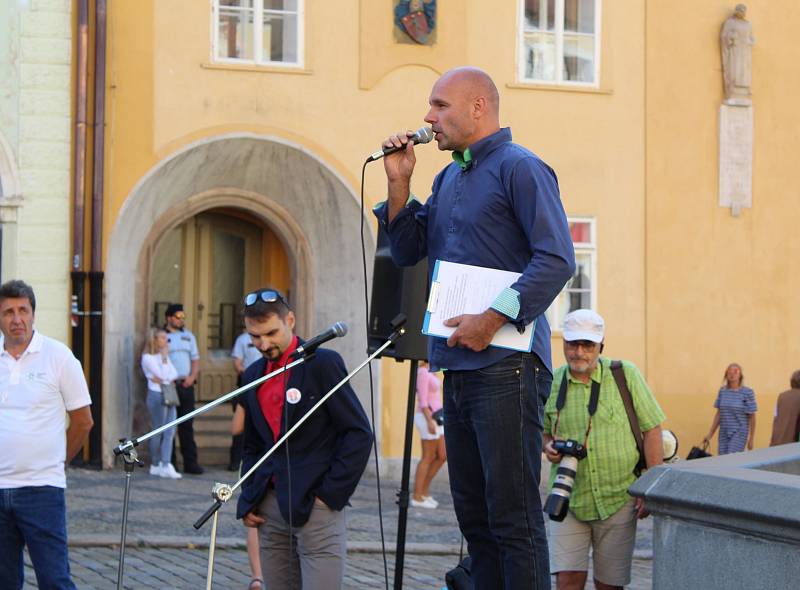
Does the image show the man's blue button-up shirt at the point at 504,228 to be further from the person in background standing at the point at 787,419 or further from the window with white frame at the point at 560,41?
the window with white frame at the point at 560,41

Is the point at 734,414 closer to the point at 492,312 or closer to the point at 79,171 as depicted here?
the point at 79,171

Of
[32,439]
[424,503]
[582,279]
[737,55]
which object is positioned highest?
[737,55]

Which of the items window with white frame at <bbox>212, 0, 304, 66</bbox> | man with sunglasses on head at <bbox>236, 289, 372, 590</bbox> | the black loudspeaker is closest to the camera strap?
the black loudspeaker

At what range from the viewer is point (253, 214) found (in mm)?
19766

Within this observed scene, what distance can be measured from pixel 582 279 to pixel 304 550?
1365cm

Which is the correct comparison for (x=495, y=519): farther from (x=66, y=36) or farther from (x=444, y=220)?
(x=66, y=36)

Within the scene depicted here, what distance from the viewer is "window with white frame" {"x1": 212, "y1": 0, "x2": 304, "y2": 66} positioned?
18.0m

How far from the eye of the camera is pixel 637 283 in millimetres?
19656

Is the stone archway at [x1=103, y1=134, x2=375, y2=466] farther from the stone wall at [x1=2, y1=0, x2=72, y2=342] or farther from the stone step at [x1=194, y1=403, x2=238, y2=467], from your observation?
the stone step at [x1=194, y1=403, x2=238, y2=467]

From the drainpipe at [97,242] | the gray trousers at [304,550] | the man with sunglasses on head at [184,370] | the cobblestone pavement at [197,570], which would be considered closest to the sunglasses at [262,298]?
the gray trousers at [304,550]

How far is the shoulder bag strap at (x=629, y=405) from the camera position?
7.42 metres

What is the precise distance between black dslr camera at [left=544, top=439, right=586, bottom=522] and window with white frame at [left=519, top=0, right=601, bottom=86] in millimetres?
12385

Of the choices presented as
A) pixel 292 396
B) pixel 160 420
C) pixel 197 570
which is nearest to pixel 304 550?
pixel 292 396

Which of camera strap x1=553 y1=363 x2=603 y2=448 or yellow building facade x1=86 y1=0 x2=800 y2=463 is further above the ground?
yellow building facade x1=86 y1=0 x2=800 y2=463
